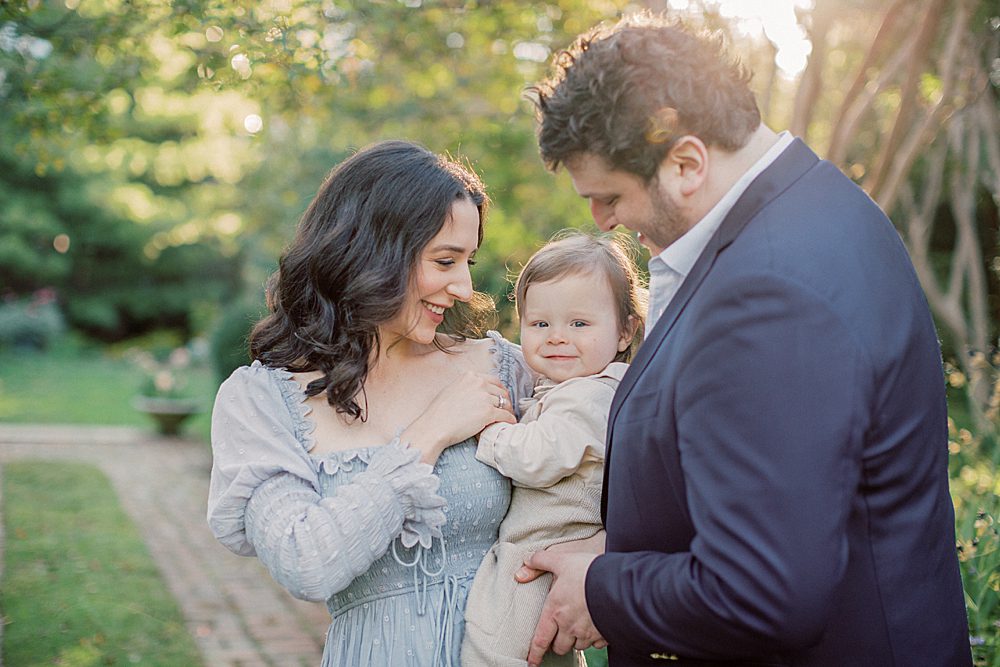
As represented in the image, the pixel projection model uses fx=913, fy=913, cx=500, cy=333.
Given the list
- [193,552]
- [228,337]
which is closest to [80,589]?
[193,552]

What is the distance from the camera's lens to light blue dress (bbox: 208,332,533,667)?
1.96 meters

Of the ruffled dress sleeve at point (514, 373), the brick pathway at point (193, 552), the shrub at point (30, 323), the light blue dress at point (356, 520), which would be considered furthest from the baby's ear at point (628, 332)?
the shrub at point (30, 323)

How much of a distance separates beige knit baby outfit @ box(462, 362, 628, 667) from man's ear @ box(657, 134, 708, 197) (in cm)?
64

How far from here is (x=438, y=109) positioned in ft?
22.4

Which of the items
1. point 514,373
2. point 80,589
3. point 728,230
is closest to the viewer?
point 728,230

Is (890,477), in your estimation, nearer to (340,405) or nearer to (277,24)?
(340,405)

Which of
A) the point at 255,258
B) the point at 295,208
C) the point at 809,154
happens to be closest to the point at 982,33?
the point at 809,154

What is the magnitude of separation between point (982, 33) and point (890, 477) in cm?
557

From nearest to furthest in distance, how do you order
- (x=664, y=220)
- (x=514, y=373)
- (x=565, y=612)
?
1. (x=664, y=220)
2. (x=565, y=612)
3. (x=514, y=373)

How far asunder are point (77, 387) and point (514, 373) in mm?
16137

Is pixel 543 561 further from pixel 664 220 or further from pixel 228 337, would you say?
pixel 228 337

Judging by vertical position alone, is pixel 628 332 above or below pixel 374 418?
above

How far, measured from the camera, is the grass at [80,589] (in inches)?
197

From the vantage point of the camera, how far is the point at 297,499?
2.02 m
